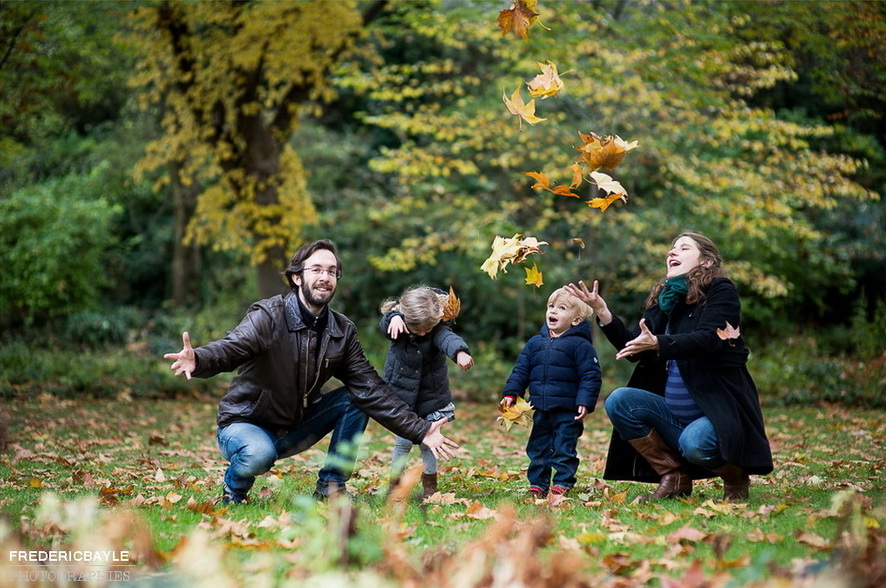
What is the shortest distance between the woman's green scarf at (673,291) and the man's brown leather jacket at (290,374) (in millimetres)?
1715

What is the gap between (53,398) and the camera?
12602 millimetres

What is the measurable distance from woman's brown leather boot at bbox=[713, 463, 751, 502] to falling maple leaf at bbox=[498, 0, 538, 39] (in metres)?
2.93

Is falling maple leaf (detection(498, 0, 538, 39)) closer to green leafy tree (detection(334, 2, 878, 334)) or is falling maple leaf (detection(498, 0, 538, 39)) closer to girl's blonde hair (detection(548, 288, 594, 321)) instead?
girl's blonde hair (detection(548, 288, 594, 321))

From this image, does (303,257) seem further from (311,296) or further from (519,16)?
(519,16)

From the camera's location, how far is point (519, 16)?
530 centimetres

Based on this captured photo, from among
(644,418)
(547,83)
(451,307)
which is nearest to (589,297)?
(644,418)

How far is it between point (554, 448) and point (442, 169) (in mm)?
9292

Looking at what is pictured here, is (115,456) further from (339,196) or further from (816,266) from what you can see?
(816,266)

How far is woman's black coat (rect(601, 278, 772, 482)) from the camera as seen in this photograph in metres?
5.29

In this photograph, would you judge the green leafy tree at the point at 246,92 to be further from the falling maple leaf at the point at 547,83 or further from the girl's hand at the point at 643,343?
the girl's hand at the point at 643,343

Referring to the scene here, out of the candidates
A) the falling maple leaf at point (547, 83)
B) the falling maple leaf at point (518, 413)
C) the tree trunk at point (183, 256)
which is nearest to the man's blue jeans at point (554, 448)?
the falling maple leaf at point (518, 413)

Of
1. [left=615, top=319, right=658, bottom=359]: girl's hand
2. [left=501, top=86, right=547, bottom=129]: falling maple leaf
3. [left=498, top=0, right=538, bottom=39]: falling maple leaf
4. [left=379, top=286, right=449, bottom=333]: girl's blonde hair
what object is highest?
[left=498, top=0, right=538, bottom=39]: falling maple leaf

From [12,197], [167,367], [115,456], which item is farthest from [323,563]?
[12,197]

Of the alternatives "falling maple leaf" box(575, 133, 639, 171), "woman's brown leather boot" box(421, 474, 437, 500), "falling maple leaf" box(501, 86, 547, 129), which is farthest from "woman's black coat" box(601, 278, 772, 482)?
"woman's brown leather boot" box(421, 474, 437, 500)
